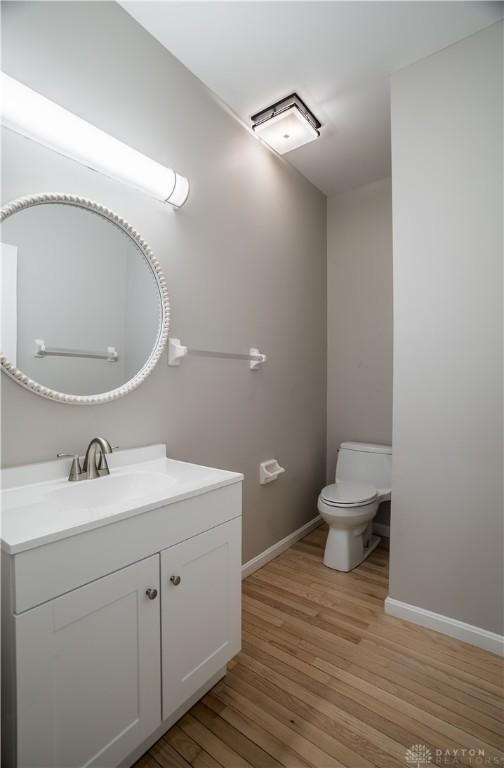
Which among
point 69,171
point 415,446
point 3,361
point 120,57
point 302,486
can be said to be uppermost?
point 120,57

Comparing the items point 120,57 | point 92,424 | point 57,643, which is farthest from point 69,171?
point 57,643

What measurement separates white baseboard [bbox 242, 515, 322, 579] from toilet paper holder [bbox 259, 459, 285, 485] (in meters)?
0.44

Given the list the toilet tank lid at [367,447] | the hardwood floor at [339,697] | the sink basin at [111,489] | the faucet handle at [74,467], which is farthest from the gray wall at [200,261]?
the hardwood floor at [339,697]

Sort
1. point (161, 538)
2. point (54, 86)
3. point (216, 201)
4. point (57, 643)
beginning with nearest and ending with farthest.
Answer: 1. point (57, 643)
2. point (161, 538)
3. point (54, 86)
4. point (216, 201)

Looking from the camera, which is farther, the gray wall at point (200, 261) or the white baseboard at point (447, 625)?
the white baseboard at point (447, 625)

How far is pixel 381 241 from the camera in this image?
270cm

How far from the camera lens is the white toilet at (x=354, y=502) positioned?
2100 millimetres

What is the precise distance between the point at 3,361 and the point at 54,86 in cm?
96

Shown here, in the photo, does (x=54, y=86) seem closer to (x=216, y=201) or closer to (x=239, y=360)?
(x=216, y=201)

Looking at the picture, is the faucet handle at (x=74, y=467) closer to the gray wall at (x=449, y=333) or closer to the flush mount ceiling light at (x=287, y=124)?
the gray wall at (x=449, y=333)

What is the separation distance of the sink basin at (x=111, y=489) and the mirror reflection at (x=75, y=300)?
1.06 ft

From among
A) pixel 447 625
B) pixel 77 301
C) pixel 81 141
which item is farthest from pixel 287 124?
pixel 447 625

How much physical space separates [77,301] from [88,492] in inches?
26.5

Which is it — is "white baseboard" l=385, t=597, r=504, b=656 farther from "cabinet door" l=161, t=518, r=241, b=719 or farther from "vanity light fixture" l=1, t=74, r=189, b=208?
"vanity light fixture" l=1, t=74, r=189, b=208
